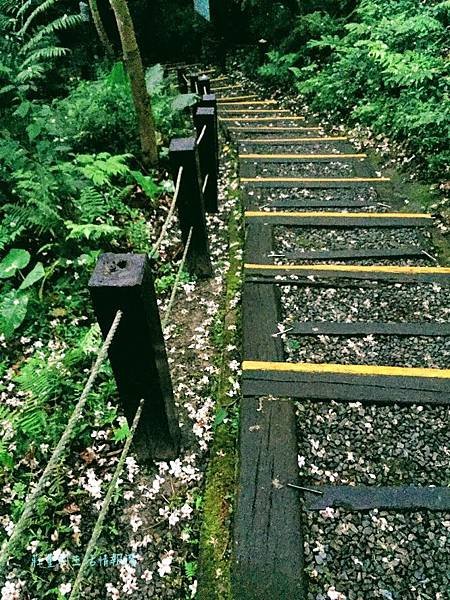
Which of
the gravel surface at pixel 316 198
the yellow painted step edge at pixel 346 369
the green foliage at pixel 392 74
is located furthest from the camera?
the green foliage at pixel 392 74

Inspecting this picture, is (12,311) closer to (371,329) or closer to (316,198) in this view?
(371,329)

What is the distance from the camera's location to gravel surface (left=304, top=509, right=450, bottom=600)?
1.73m

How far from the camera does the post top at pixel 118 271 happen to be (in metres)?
1.56

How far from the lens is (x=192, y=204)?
332 centimetres

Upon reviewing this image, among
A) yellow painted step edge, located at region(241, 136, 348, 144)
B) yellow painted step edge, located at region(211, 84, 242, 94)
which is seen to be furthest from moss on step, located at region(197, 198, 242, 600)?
yellow painted step edge, located at region(211, 84, 242, 94)

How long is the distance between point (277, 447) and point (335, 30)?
29.0 ft

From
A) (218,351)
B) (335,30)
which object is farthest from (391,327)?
(335,30)

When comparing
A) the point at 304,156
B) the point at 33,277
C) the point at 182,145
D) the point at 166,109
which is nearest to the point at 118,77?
the point at 166,109

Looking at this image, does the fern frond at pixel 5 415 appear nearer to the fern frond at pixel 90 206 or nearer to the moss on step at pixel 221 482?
the moss on step at pixel 221 482

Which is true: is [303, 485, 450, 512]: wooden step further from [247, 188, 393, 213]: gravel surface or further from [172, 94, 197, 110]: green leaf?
[172, 94, 197, 110]: green leaf

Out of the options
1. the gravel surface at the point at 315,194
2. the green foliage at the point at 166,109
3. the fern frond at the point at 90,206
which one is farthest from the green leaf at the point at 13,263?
the green foliage at the point at 166,109

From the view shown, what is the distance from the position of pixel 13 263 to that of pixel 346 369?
228 centimetres

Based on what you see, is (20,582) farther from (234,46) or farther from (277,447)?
(234,46)

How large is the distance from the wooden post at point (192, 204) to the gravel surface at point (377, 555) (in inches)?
81.5
